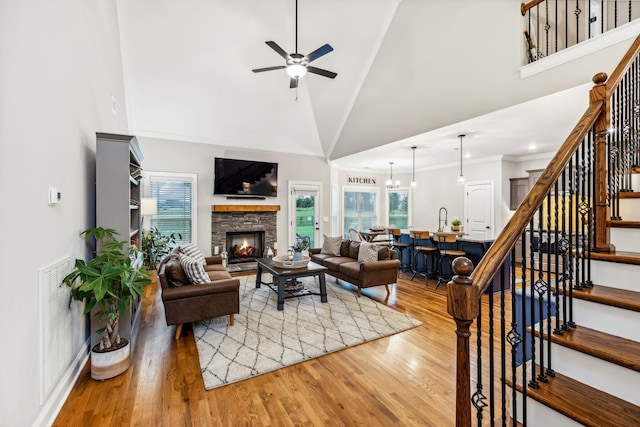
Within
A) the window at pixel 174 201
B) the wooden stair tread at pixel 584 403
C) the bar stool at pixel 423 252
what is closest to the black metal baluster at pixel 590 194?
the wooden stair tread at pixel 584 403

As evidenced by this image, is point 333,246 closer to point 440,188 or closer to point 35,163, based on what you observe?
point 440,188

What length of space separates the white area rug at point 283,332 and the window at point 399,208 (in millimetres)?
5616

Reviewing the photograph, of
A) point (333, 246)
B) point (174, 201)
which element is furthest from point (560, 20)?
point (174, 201)

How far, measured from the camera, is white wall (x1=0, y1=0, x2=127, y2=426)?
1.51 meters

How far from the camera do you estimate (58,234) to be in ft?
7.09

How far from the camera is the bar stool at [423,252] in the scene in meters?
5.45

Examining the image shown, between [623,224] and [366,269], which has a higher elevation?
[623,224]

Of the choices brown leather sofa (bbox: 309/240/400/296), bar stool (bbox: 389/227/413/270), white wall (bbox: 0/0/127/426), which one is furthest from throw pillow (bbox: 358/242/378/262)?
white wall (bbox: 0/0/127/426)

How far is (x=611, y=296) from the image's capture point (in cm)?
153

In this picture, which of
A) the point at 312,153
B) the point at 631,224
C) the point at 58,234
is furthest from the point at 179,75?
the point at 631,224

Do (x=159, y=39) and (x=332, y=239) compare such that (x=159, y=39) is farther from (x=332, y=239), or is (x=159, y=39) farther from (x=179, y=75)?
(x=332, y=239)

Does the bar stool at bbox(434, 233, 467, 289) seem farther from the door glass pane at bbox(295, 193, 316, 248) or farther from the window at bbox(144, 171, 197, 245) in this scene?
the window at bbox(144, 171, 197, 245)

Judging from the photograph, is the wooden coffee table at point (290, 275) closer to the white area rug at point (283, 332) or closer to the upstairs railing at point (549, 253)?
the white area rug at point (283, 332)

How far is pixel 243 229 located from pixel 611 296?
20.4ft
